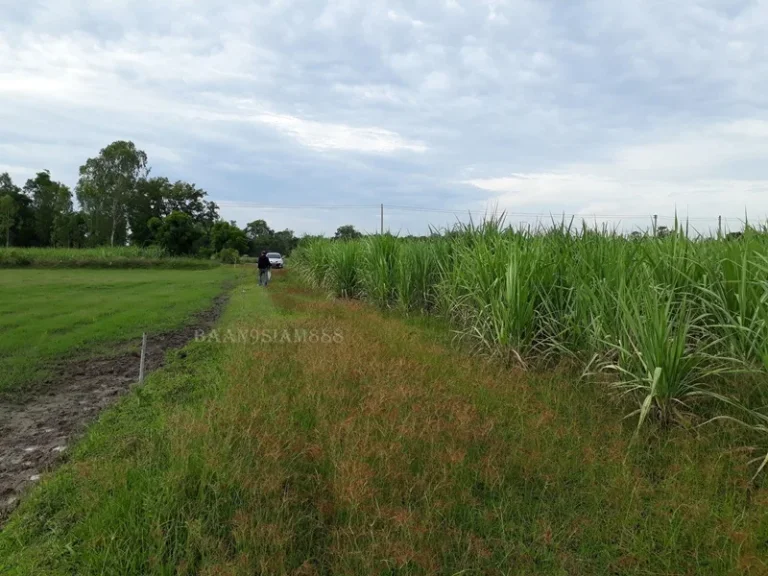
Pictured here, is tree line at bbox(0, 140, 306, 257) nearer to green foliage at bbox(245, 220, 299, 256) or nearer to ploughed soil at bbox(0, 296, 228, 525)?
green foliage at bbox(245, 220, 299, 256)

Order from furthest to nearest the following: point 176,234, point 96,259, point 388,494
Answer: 1. point 176,234
2. point 96,259
3. point 388,494

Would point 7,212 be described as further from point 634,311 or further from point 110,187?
point 634,311

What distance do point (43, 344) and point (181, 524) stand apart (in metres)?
6.89

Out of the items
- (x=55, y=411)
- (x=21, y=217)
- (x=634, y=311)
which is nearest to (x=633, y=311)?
(x=634, y=311)

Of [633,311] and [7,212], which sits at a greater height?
[7,212]

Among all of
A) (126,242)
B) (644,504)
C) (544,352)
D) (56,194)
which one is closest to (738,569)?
(644,504)

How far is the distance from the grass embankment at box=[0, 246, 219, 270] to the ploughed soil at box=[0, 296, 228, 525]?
A: 2690 centimetres

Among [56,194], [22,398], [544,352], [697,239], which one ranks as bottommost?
[22,398]

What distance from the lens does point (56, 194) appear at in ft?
179

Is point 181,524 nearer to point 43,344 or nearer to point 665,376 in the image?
point 665,376

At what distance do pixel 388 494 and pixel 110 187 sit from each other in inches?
2203

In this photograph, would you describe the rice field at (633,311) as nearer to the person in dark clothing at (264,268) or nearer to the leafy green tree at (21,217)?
the person in dark clothing at (264,268)

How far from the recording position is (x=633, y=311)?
14.0 feet

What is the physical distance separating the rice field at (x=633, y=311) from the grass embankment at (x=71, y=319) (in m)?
5.64
